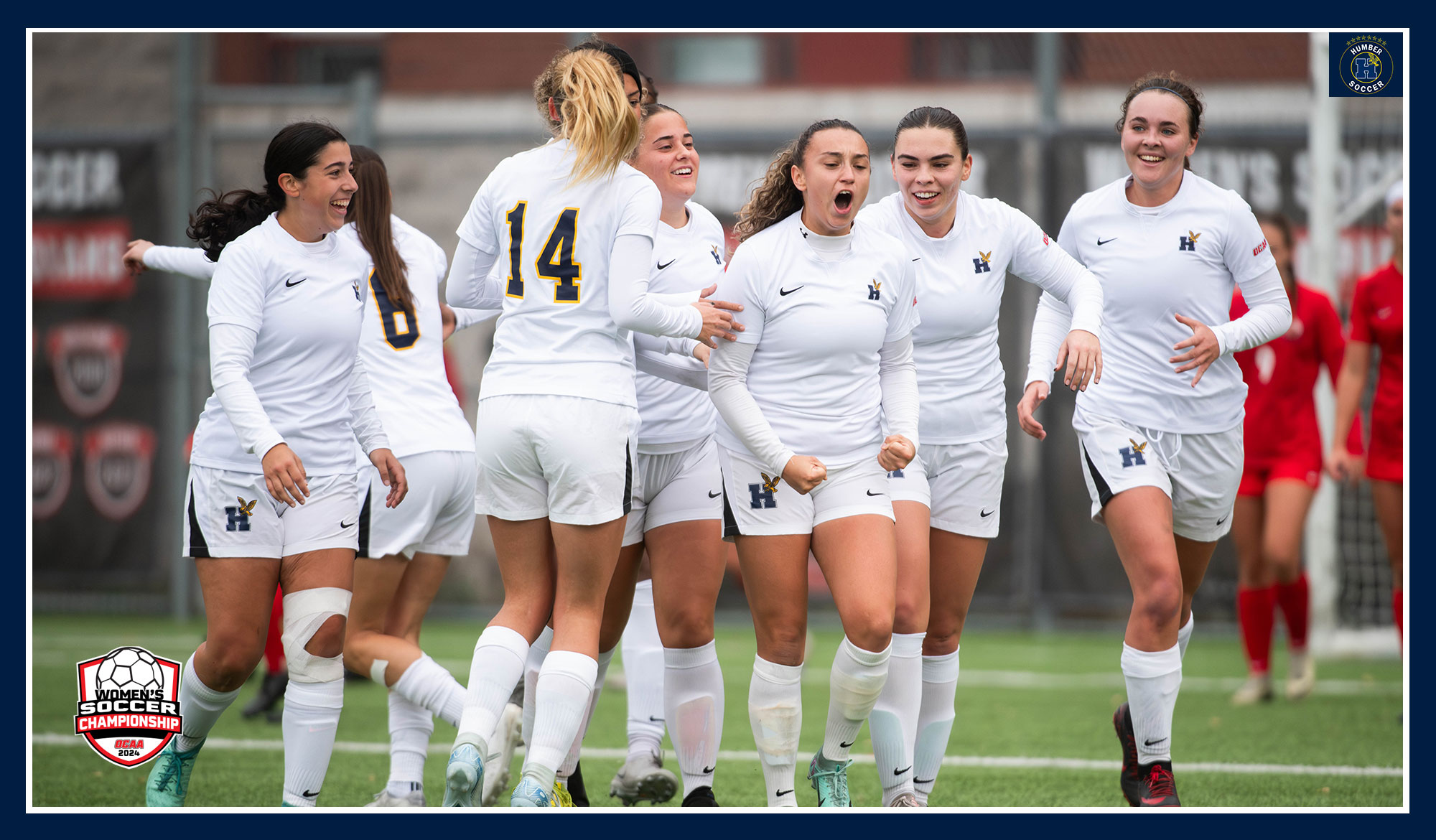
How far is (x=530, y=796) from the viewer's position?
373cm

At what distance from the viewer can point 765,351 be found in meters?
4.18

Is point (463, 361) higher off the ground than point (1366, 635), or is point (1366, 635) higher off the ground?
point (463, 361)

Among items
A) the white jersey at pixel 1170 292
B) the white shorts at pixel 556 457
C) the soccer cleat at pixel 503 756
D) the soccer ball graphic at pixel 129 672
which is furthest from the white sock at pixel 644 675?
the white jersey at pixel 1170 292

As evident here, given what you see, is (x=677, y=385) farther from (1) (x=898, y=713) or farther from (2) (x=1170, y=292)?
(2) (x=1170, y=292)

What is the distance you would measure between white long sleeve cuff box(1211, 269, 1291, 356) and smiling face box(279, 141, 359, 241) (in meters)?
2.82

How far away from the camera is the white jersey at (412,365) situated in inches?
197

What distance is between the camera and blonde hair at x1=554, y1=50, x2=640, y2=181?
391 centimetres

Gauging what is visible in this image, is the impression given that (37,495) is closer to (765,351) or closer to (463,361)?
(463,361)

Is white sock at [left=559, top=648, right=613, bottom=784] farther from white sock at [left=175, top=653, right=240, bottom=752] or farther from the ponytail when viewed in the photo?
the ponytail

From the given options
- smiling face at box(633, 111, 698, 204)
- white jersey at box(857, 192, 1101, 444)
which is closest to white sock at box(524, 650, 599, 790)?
white jersey at box(857, 192, 1101, 444)

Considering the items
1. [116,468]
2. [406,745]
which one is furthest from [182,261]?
[116,468]

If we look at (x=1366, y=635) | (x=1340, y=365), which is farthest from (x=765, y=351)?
(x=1366, y=635)

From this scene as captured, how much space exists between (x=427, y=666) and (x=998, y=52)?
781 cm

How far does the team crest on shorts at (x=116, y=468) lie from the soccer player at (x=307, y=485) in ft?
24.1
